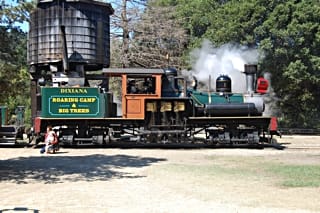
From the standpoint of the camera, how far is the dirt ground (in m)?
7.91

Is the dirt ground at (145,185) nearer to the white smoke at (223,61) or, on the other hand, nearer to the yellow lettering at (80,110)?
the yellow lettering at (80,110)

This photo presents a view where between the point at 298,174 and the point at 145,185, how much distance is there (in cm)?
404

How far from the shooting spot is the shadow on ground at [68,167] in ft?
36.9

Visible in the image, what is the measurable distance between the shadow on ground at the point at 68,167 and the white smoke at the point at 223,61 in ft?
29.5

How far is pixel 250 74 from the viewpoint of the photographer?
20469 millimetres

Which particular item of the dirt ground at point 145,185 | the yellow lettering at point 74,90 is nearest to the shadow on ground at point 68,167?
the dirt ground at point 145,185

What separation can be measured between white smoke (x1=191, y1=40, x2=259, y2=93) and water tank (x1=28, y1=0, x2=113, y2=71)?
19.2 feet

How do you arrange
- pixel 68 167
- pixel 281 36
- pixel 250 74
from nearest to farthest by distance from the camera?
pixel 68 167 → pixel 250 74 → pixel 281 36

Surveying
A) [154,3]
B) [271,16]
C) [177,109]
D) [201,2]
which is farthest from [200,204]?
[154,3]

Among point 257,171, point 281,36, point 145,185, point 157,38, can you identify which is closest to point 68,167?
point 145,185

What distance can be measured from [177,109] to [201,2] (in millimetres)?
14687

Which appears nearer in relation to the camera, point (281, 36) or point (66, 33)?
point (66, 33)

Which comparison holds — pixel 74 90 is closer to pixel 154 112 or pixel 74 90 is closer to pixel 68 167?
pixel 154 112

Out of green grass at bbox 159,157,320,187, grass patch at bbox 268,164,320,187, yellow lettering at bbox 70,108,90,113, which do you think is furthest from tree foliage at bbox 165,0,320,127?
grass patch at bbox 268,164,320,187
